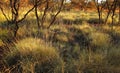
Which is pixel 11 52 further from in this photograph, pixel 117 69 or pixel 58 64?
pixel 117 69

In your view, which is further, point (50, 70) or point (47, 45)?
A: point (47, 45)

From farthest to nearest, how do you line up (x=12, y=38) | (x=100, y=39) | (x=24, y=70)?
(x=100, y=39) → (x=12, y=38) → (x=24, y=70)

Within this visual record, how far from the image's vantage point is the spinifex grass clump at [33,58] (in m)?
5.69

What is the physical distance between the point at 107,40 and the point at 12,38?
308cm

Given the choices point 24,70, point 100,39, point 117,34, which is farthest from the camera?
point 117,34

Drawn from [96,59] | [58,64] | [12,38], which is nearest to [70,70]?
[58,64]

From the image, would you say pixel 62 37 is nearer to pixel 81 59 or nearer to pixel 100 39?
pixel 100 39

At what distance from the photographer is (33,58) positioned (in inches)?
241

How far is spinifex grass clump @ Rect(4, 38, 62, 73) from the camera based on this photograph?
5.69 metres

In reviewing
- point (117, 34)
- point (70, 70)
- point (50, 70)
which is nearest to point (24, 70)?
point (50, 70)

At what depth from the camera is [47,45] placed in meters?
6.70

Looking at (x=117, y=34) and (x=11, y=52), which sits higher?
(x=11, y=52)

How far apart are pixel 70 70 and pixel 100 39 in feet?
12.1

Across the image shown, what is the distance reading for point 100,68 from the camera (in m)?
5.58
